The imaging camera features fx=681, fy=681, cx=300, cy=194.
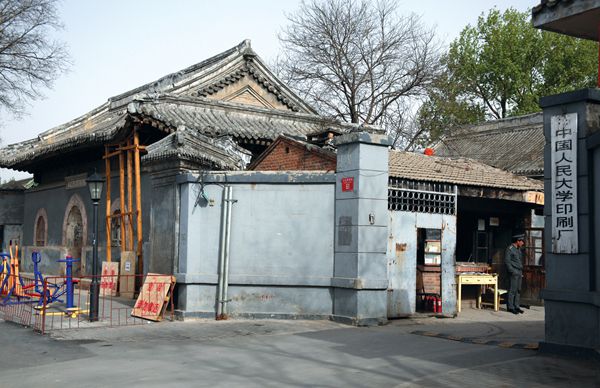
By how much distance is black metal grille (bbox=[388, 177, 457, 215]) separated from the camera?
13.3m

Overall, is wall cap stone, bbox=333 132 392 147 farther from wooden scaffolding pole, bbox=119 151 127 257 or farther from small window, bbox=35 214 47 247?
small window, bbox=35 214 47 247

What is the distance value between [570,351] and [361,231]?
441 cm

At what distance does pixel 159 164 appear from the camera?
45.1ft

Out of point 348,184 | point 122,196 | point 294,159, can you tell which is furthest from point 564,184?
point 122,196

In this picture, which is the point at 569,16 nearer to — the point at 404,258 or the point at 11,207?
the point at 404,258

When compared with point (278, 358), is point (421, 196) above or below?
above

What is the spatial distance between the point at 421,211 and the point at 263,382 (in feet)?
23.0

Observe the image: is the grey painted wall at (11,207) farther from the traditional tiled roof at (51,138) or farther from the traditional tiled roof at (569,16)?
the traditional tiled roof at (569,16)

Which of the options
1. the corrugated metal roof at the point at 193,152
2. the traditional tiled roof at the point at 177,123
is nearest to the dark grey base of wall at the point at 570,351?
the corrugated metal roof at the point at 193,152

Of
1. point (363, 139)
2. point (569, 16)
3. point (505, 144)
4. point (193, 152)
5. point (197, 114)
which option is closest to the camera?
point (569, 16)

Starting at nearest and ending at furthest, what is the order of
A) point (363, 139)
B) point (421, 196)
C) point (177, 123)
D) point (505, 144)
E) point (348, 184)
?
point (363, 139) → point (348, 184) → point (421, 196) → point (177, 123) → point (505, 144)

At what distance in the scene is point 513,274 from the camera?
15.3 meters

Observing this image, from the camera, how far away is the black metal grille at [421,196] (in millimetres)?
13336

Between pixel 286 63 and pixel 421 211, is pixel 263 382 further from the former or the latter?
pixel 286 63
